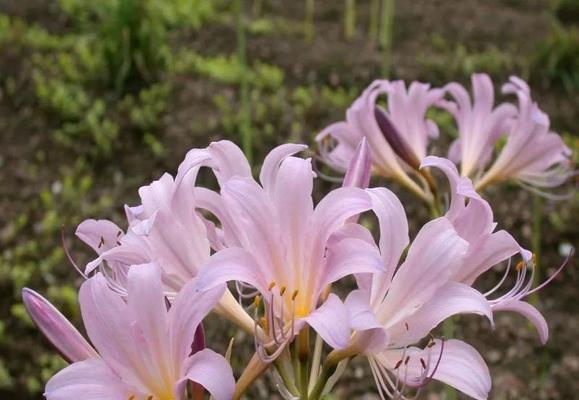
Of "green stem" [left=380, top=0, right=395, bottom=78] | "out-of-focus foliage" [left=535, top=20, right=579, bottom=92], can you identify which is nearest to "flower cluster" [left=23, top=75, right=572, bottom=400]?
"green stem" [left=380, top=0, right=395, bottom=78]

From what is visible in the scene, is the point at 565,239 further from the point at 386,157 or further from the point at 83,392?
the point at 83,392

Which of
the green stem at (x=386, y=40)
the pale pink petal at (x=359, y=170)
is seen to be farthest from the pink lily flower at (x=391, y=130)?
the green stem at (x=386, y=40)

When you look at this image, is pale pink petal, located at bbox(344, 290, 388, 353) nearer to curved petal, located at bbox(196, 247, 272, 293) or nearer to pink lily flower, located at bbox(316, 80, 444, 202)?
curved petal, located at bbox(196, 247, 272, 293)

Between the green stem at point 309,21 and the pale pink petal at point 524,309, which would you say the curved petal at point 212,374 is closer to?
the pale pink petal at point 524,309

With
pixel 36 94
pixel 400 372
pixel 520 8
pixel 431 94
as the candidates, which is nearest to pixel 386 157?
pixel 431 94

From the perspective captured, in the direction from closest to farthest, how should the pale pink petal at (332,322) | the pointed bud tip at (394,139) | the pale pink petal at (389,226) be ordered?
the pale pink petal at (332,322) → the pale pink petal at (389,226) → the pointed bud tip at (394,139)
